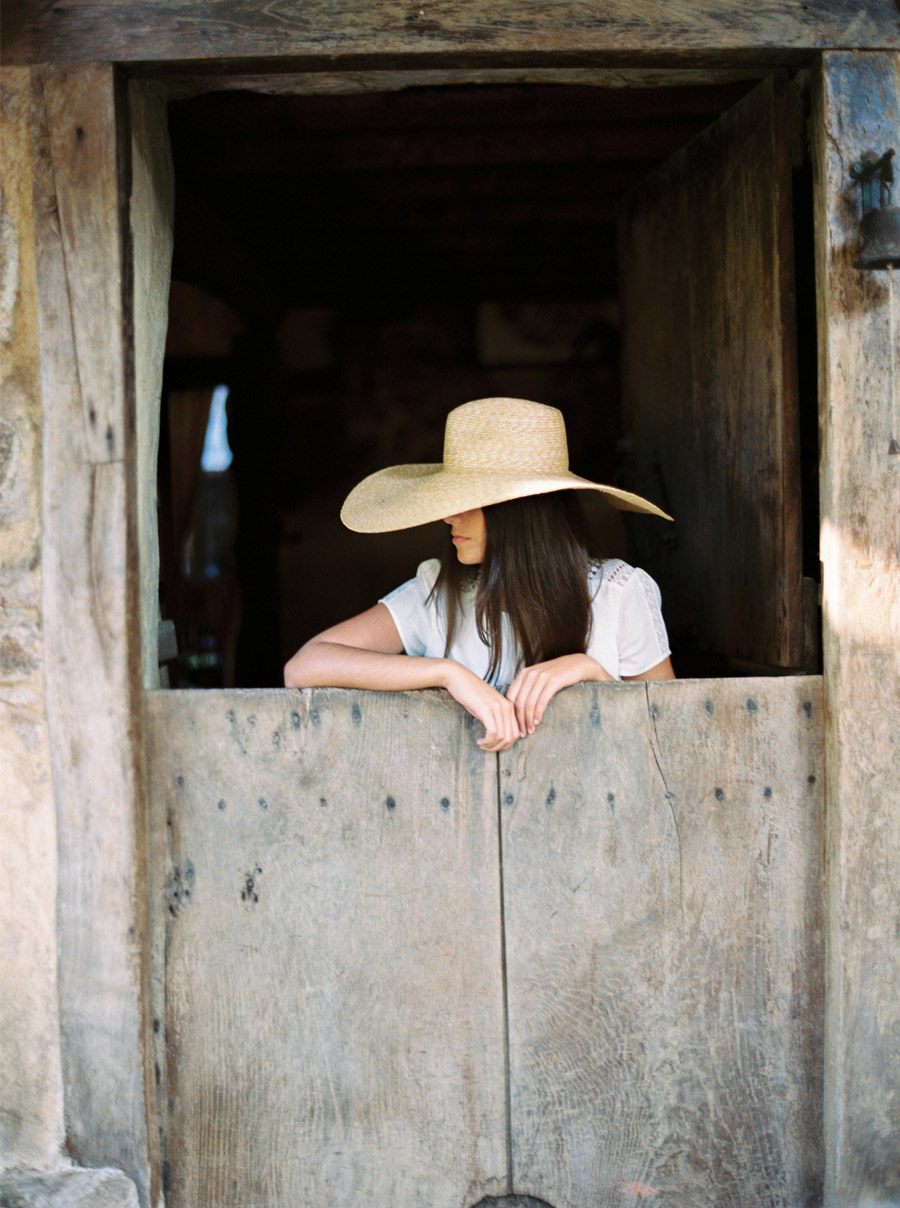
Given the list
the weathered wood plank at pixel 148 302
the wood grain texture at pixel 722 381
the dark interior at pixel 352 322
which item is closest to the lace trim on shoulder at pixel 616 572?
the wood grain texture at pixel 722 381

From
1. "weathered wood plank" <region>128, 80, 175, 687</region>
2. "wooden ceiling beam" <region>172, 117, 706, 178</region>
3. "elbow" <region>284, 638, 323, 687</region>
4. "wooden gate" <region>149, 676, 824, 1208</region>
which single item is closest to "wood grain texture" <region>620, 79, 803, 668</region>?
"wooden ceiling beam" <region>172, 117, 706, 178</region>

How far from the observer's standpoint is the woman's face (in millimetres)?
2652

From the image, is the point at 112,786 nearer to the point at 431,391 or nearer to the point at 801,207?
the point at 801,207

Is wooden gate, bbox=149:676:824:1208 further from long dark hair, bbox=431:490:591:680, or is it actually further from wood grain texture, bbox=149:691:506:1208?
long dark hair, bbox=431:490:591:680

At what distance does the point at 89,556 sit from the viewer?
2455 mm

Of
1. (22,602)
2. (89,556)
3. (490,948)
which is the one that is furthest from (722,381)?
(22,602)

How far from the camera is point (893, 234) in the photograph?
90.4 inches

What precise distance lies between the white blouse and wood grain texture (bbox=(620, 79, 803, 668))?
13.2 inches

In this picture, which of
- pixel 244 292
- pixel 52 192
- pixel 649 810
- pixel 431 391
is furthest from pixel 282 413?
pixel 649 810

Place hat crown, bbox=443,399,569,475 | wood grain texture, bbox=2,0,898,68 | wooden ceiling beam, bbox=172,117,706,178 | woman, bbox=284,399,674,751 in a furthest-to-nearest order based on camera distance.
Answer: wooden ceiling beam, bbox=172,117,706,178, hat crown, bbox=443,399,569,475, woman, bbox=284,399,674,751, wood grain texture, bbox=2,0,898,68

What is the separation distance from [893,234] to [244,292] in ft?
12.1

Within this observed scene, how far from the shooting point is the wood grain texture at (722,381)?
2.73m

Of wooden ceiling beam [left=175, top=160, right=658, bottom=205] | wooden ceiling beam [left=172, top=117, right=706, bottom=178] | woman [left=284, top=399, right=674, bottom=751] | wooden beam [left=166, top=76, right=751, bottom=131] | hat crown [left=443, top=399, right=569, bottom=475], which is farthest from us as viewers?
wooden ceiling beam [left=175, top=160, right=658, bottom=205]

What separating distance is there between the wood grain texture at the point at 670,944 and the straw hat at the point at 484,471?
52cm
